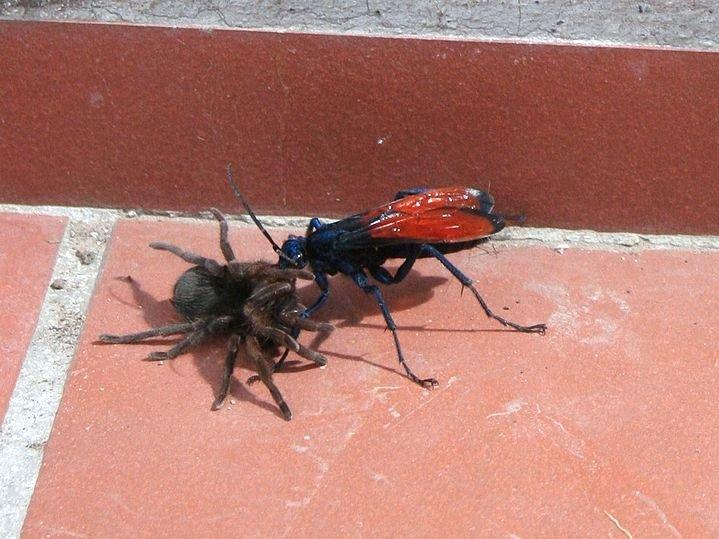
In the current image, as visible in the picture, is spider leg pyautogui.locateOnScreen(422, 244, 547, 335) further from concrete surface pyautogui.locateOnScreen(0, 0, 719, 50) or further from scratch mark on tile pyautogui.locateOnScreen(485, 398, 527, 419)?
concrete surface pyautogui.locateOnScreen(0, 0, 719, 50)

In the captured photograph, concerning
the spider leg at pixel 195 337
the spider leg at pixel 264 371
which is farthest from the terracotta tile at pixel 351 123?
the spider leg at pixel 264 371

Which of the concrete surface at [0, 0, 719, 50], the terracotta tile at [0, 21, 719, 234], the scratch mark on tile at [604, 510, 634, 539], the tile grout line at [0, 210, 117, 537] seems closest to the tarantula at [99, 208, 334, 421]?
the tile grout line at [0, 210, 117, 537]

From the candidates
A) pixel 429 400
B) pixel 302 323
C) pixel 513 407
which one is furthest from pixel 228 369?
pixel 513 407

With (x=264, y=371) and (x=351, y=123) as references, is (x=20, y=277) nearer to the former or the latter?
(x=264, y=371)

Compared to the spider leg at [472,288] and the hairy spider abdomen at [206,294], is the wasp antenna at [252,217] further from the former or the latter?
the spider leg at [472,288]

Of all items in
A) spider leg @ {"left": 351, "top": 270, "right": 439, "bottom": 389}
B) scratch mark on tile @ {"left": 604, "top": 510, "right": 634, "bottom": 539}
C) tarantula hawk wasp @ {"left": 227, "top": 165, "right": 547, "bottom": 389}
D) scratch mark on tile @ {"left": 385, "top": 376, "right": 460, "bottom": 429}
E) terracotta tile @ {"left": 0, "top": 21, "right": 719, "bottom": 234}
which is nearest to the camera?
scratch mark on tile @ {"left": 604, "top": 510, "right": 634, "bottom": 539}

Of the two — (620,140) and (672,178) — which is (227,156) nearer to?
(620,140)
